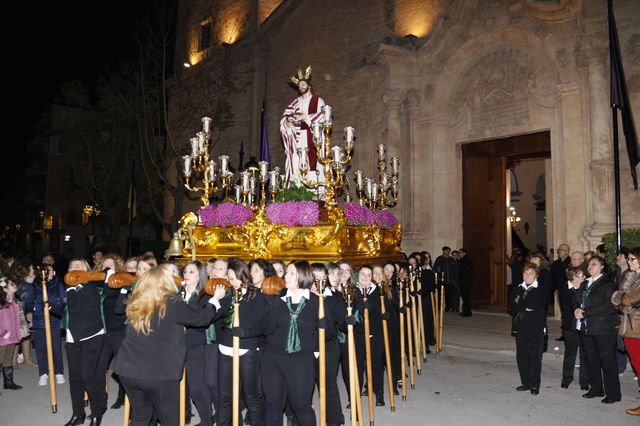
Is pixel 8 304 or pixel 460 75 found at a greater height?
pixel 460 75

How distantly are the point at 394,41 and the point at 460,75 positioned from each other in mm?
2499

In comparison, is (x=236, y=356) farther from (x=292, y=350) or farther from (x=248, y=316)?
(x=292, y=350)

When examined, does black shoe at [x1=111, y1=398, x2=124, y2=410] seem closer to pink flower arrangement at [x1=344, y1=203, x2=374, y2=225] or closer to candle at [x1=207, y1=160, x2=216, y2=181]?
pink flower arrangement at [x1=344, y1=203, x2=374, y2=225]

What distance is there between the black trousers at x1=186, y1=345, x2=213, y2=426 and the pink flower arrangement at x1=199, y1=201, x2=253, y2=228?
513 centimetres

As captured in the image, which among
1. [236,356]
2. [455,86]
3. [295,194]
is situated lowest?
[236,356]

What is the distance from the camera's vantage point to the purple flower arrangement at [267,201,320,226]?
9.81 m

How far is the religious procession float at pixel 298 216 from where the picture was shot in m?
9.81

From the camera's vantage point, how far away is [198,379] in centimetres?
585

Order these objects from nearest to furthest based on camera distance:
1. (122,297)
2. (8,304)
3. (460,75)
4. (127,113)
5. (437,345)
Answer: (122,297)
(8,304)
(437,345)
(460,75)
(127,113)

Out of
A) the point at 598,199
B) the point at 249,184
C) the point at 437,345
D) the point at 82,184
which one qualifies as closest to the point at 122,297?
the point at 249,184

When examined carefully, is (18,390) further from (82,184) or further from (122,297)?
(82,184)

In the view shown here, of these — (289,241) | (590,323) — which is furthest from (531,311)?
(289,241)

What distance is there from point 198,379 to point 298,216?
4504 millimetres

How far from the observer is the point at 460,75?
16.6 metres
